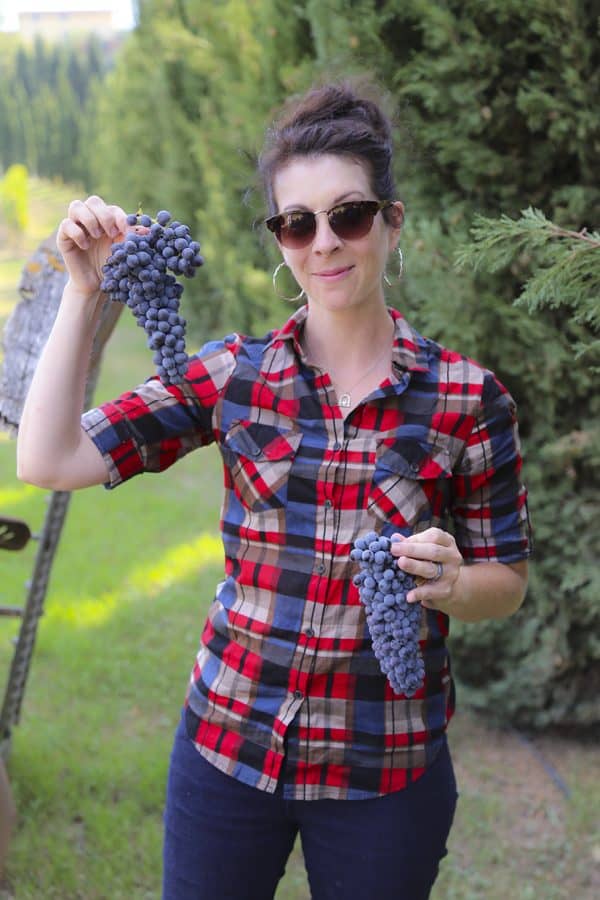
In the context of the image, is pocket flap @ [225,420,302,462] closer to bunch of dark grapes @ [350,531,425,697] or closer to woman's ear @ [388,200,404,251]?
bunch of dark grapes @ [350,531,425,697]

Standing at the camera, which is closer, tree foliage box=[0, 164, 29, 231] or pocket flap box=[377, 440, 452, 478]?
pocket flap box=[377, 440, 452, 478]

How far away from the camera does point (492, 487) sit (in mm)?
1658

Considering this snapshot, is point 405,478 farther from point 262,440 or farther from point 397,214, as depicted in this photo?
point 397,214

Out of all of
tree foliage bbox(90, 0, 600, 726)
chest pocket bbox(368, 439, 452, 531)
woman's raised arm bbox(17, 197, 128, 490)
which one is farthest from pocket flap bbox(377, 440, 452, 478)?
tree foliage bbox(90, 0, 600, 726)

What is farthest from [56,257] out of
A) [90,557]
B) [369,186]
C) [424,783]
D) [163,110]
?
[163,110]

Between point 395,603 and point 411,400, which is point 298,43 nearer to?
point 411,400

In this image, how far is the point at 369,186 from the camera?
1604 millimetres

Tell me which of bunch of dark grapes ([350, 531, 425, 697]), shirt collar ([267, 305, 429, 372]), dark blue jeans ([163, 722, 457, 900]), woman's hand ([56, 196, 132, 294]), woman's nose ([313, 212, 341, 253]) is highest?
woman's nose ([313, 212, 341, 253])

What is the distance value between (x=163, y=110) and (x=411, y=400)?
33.4 feet

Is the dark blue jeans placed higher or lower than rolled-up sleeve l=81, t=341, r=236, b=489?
lower

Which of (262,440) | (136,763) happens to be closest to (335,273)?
(262,440)

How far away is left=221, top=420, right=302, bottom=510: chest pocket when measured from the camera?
1616 mm

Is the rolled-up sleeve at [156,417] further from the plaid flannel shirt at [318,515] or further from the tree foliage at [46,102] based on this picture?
the tree foliage at [46,102]

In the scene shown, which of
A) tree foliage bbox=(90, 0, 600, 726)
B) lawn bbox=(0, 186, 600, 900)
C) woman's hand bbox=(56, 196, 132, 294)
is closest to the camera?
woman's hand bbox=(56, 196, 132, 294)
